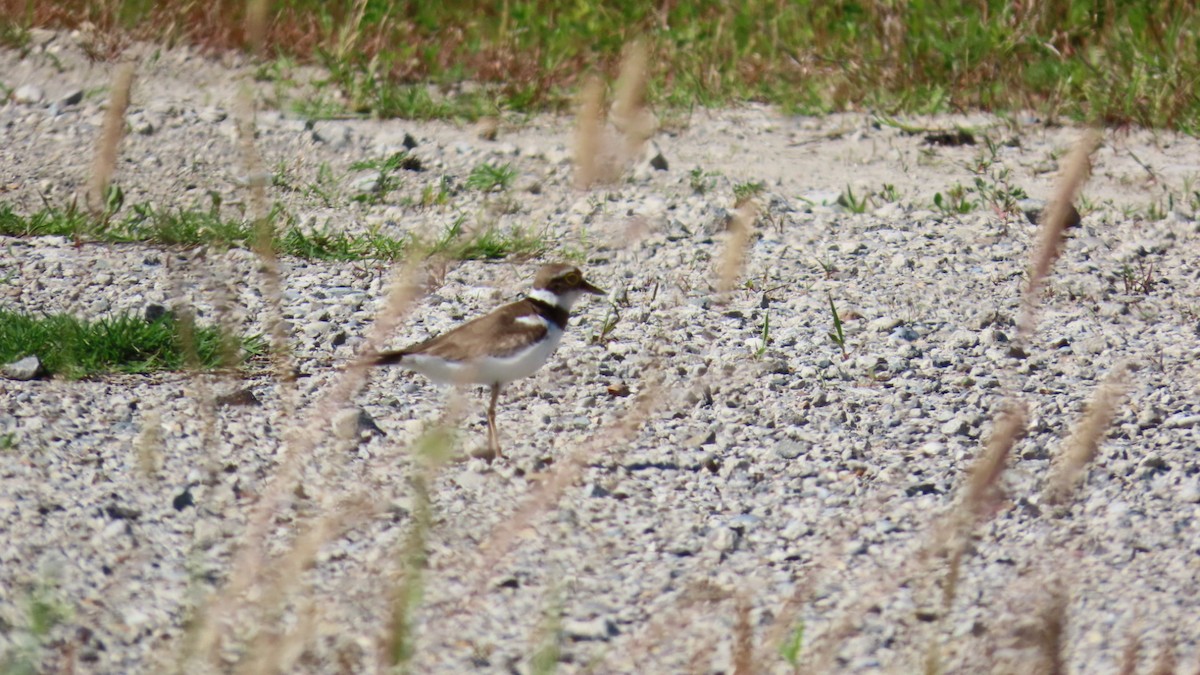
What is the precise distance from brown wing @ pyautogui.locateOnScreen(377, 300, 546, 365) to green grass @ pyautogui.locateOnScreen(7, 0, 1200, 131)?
4288mm

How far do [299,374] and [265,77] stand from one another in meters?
4.59

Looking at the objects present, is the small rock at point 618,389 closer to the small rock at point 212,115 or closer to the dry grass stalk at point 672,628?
the dry grass stalk at point 672,628

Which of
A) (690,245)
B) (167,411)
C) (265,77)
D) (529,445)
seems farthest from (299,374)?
(265,77)

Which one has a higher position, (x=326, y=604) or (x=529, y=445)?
(x=326, y=604)

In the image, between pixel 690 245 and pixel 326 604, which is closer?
pixel 326 604

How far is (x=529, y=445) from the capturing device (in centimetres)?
524

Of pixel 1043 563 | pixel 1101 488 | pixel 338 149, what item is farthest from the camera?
pixel 338 149

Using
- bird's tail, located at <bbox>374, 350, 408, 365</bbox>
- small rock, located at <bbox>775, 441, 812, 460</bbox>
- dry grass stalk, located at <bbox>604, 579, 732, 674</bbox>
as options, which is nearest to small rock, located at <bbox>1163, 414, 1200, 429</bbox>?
small rock, located at <bbox>775, 441, 812, 460</bbox>

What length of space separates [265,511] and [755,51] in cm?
773

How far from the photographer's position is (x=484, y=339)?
200 inches

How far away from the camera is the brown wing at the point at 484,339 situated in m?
5.01

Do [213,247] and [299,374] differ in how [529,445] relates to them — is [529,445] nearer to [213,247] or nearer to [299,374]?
[299,374]

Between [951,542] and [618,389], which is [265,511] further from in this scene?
[618,389]

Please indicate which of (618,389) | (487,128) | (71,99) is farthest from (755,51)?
(618,389)
